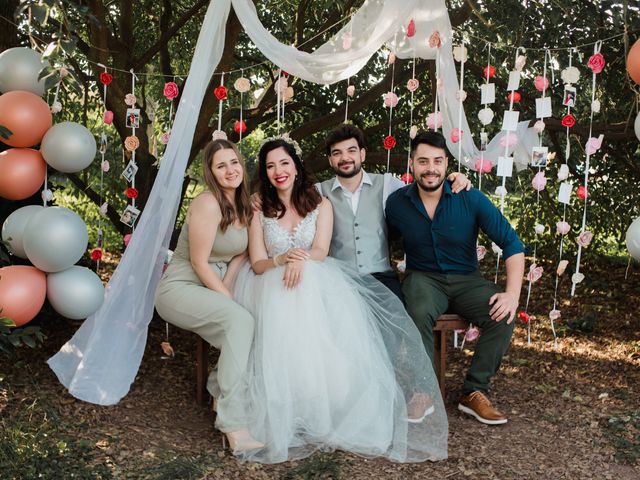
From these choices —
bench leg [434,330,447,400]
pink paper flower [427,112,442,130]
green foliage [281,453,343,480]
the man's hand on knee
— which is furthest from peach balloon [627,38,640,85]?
green foliage [281,453,343,480]

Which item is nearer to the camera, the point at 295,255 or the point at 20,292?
the point at 20,292

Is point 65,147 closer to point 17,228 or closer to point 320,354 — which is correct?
point 17,228

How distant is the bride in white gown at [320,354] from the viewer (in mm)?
3234

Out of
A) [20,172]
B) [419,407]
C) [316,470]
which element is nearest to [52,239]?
[20,172]

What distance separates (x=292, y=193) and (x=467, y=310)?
3.39 feet

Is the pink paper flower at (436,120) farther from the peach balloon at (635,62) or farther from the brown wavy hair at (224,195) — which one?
the brown wavy hair at (224,195)

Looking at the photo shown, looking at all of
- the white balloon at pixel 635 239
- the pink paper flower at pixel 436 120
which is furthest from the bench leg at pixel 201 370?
the white balloon at pixel 635 239

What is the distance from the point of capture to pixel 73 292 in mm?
3412

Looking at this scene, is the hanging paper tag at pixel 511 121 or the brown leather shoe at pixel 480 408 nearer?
the brown leather shoe at pixel 480 408

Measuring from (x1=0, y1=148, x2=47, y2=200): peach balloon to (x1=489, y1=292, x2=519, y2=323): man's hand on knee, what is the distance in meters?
2.21

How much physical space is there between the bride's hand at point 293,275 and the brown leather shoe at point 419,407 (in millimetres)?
724

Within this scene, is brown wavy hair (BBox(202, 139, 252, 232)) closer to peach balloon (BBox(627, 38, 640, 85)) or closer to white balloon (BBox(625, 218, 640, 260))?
white balloon (BBox(625, 218, 640, 260))

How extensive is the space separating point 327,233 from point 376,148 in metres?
2.25

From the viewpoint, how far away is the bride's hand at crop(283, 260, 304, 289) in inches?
138
